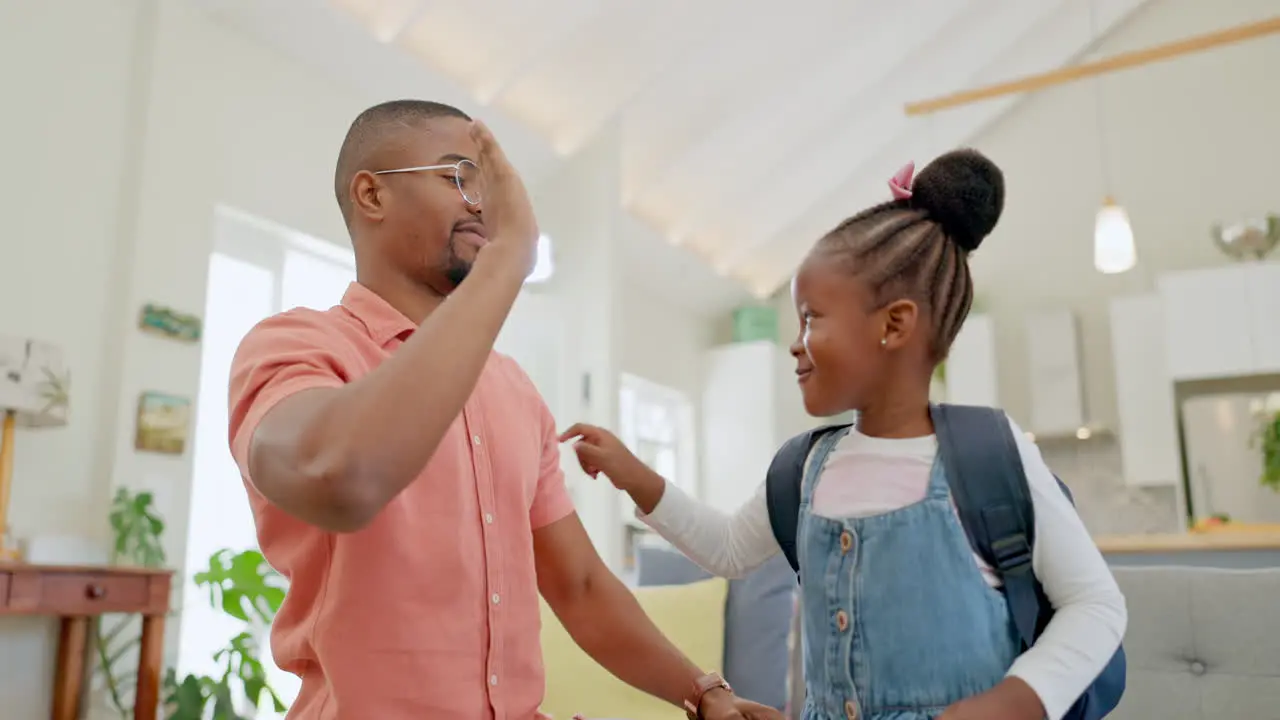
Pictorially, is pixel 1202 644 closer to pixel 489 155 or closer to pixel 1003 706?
pixel 1003 706

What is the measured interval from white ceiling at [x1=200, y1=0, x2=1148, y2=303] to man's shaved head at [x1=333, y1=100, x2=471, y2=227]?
9.99 feet

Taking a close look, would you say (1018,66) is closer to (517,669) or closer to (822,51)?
(822,51)

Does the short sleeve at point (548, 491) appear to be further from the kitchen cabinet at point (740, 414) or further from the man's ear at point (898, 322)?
the kitchen cabinet at point (740, 414)

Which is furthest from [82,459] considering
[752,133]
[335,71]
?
[752,133]

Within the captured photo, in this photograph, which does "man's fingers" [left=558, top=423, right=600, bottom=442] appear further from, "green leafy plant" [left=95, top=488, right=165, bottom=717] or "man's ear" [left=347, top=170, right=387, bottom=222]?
"green leafy plant" [left=95, top=488, right=165, bottom=717]

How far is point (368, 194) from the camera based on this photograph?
4.56 ft

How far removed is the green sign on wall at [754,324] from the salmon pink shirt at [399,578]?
6982 millimetres

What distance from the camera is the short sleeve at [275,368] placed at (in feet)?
3.26

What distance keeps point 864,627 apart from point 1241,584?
3.68 ft

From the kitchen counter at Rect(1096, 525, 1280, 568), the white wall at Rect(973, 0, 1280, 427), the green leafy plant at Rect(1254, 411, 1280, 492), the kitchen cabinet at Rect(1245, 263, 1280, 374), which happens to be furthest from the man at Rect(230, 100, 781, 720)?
the white wall at Rect(973, 0, 1280, 427)

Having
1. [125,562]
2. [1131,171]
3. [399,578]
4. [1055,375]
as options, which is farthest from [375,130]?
[1131,171]

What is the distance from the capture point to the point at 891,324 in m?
1.24

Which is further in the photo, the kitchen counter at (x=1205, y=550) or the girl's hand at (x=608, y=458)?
the kitchen counter at (x=1205, y=550)

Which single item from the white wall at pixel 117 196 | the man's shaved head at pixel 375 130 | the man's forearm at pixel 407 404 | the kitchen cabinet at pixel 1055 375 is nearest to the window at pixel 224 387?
the white wall at pixel 117 196
